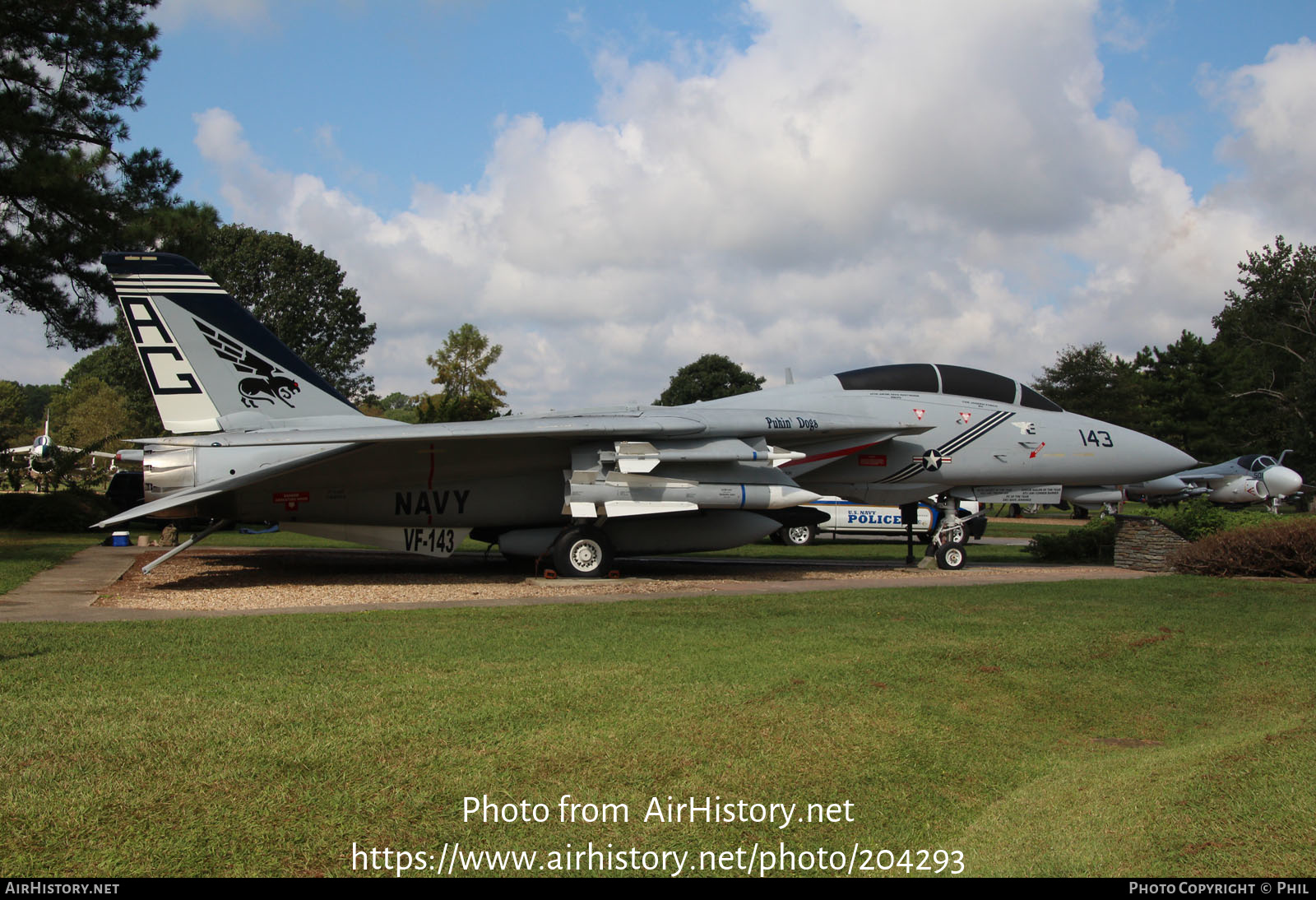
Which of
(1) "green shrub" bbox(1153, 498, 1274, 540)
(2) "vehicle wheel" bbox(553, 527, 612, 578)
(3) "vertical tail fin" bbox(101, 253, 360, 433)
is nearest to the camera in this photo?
(2) "vehicle wheel" bbox(553, 527, 612, 578)

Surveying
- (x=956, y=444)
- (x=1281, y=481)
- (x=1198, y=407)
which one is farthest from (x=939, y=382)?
(x=1198, y=407)

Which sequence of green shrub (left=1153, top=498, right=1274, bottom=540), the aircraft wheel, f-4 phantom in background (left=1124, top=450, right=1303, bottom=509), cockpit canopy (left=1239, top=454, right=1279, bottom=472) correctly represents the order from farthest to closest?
cockpit canopy (left=1239, top=454, right=1279, bottom=472) < f-4 phantom in background (left=1124, top=450, right=1303, bottom=509) < the aircraft wheel < green shrub (left=1153, top=498, right=1274, bottom=540)

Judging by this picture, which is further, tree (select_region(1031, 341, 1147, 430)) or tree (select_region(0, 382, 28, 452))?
tree (select_region(0, 382, 28, 452))

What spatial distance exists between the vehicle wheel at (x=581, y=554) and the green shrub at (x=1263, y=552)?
8.98 m

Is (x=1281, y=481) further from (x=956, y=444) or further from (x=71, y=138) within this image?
(x=71, y=138)

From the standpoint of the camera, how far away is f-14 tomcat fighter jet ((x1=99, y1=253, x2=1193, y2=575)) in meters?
12.6

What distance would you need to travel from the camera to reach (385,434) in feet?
38.1

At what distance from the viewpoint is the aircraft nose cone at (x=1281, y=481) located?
35906mm

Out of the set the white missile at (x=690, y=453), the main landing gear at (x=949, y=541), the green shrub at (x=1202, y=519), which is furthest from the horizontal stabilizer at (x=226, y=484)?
the green shrub at (x=1202, y=519)

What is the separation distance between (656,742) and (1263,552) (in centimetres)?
1216

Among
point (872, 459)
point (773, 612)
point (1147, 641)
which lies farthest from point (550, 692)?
point (872, 459)

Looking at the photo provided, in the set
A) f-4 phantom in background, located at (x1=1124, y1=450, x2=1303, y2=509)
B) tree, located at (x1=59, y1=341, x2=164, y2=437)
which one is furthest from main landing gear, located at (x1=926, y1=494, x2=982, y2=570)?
tree, located at (x1=59, y1=341, x2=164, y2=437)

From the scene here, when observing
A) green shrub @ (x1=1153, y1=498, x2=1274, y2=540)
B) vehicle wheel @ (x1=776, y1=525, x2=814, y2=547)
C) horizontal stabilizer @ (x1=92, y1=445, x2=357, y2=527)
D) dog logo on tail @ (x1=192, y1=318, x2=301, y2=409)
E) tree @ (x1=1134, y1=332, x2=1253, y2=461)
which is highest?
tree @ (x1=1134, y1=332, x2=1253, y2=461)

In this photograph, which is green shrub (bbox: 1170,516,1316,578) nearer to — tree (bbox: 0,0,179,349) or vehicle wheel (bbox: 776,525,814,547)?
vehicle wheel (bbox: 776,525,814,547)
